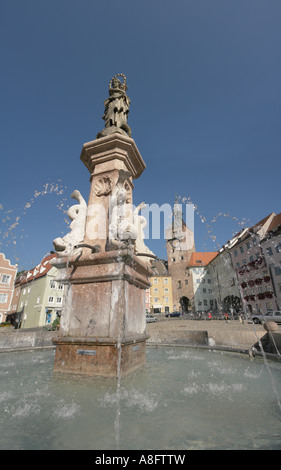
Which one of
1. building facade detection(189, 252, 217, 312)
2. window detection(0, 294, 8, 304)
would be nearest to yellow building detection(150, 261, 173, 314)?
building facade detection(189, 252, 217, 312)

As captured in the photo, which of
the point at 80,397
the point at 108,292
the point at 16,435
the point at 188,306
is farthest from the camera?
the point at 188,306

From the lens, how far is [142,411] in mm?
2189

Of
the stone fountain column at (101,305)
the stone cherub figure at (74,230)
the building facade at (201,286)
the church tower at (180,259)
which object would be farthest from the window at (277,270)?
the stone cherub figure at (74,230)

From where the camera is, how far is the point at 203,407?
7.48 ft

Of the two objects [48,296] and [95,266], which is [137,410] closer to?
[95,266]

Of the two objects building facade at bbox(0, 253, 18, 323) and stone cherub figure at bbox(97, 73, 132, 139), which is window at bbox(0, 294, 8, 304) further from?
stone cherub figure at bbox(97, 73, 132, 139)

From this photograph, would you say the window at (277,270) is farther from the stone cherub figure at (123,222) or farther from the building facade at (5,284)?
the building facade at (5,284)

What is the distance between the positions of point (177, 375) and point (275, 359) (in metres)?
2.54

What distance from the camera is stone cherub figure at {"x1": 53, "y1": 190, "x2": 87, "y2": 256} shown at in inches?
173

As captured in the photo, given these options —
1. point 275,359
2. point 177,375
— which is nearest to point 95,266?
point 177,375

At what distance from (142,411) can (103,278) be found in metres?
2.05

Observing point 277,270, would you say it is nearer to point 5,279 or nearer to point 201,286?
point 201,286

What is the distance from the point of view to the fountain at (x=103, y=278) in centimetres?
347

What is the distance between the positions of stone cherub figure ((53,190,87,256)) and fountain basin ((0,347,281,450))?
2186 millimetres
